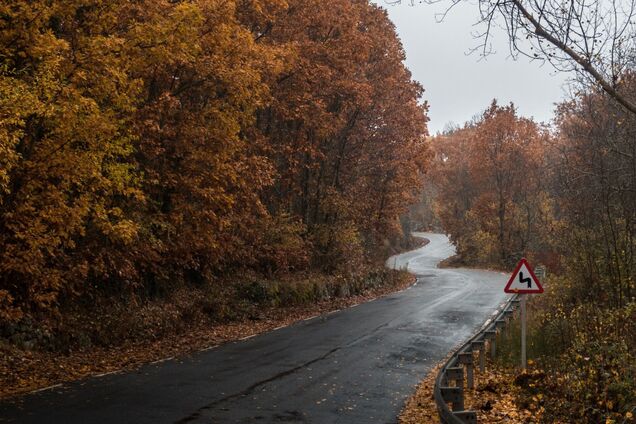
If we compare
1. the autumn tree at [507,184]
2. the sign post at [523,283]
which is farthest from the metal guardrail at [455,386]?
the autumn tree at [507,184]

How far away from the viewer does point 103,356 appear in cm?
1247

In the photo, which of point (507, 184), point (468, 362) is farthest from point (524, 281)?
point (507, 184)

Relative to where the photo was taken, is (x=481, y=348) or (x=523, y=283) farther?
(x=481, y=348)

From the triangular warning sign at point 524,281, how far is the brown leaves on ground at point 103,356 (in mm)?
7397

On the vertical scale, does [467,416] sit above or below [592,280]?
below

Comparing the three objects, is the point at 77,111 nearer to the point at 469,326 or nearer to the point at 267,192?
the point at 469,326

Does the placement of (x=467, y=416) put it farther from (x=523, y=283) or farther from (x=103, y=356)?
(x=103, y=356)

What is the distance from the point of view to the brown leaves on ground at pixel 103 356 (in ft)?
33.7

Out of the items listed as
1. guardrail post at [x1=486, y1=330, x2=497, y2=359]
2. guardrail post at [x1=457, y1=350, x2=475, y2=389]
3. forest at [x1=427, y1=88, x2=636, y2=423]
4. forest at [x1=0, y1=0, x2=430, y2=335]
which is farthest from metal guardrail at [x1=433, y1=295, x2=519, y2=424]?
forest at [x1=0, y1=0, x2=430, y2=335]

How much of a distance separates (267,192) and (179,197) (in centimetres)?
961

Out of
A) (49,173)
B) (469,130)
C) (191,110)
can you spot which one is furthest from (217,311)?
(469,130)

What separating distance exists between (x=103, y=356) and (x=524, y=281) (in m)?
8.90

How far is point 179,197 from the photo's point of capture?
1630 cm

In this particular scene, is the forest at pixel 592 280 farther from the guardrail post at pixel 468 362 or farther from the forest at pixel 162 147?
the forest at pixel 162 147
